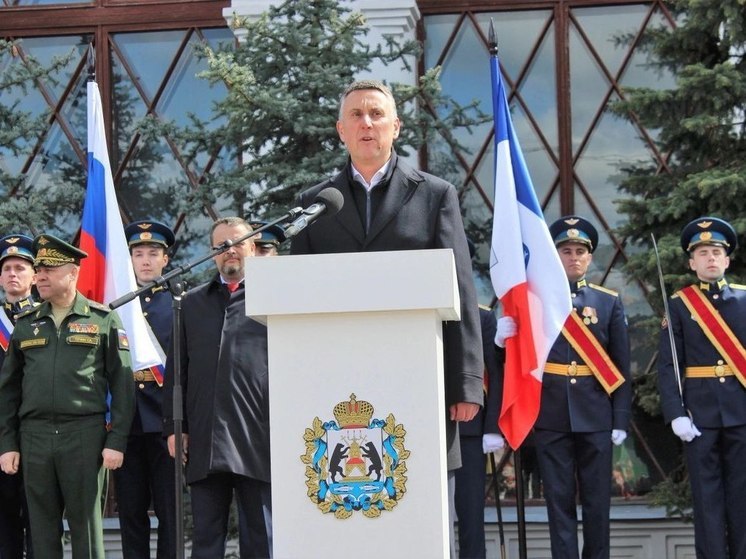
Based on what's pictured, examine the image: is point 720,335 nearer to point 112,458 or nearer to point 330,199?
point 112,458

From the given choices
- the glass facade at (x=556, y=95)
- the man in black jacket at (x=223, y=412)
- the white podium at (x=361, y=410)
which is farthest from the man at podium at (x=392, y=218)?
the glass facade at (x=556, y=95)

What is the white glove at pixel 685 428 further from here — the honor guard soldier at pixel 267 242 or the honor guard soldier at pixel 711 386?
the honor guard soldier at pixel 267 242

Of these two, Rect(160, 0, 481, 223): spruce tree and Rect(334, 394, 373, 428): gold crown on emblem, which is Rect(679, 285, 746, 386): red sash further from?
Rect(334, 394, 373, 428): gold crown on emblem

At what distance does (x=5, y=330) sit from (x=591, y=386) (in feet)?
10.5

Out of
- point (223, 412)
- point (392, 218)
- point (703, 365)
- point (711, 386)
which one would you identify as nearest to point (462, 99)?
point (703, 365)

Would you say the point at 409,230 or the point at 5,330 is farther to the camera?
the point at 5,330

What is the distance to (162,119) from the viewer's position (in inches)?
362

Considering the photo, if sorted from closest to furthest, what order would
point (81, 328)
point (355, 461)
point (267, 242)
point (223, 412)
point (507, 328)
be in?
point (355, 461)
point (223, 412)
point (81, 328)
point (507, 328)
point (267, 242)

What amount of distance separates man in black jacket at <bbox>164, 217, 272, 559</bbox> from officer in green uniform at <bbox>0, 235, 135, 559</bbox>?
331 millimetres

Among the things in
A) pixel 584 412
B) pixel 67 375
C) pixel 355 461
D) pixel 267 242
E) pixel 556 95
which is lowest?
pixel 355 461

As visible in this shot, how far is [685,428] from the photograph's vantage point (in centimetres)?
666

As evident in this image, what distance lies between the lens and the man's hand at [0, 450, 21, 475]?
6.21 m

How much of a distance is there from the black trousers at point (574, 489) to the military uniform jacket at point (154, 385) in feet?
6.65

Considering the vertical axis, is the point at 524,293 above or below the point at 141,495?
above
